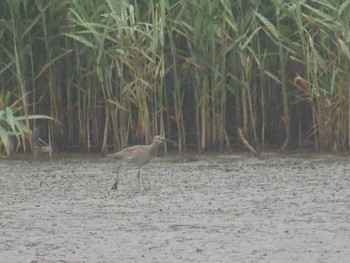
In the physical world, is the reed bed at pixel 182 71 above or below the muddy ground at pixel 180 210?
above

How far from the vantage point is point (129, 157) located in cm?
1036

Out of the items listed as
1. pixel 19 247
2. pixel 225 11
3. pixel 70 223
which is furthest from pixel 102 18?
pixel 19 247

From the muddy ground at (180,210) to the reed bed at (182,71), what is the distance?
1.34ft

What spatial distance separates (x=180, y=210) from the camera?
8.87 m

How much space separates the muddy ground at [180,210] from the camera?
7.22 meters

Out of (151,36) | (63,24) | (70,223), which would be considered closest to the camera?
(70,223)

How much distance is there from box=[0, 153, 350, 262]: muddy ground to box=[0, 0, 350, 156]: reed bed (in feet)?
1.34

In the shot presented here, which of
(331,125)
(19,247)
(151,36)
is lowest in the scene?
(19,247)

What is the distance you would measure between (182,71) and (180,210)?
3.78 meters

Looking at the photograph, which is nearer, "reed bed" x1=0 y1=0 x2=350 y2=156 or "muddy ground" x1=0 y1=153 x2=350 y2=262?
"muddy ground" x1=0 y1=153 x2=350 y2=262

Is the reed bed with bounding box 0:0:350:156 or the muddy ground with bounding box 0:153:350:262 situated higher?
the reed bed with bounding box 0:0:350:156

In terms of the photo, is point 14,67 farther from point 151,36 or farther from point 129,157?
point 129,157

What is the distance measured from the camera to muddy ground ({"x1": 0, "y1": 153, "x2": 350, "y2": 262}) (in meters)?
7.22

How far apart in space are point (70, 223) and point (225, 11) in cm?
404
